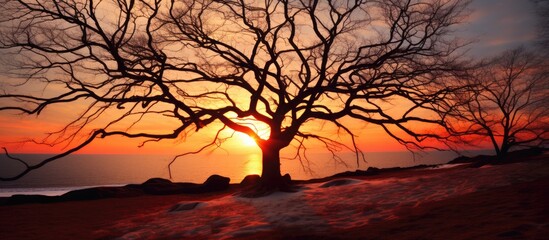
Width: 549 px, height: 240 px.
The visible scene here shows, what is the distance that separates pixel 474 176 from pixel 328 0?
8.72 meters

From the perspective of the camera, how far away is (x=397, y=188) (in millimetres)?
13711

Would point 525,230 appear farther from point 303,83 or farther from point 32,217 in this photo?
point 32,217

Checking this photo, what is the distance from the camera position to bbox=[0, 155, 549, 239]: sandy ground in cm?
800

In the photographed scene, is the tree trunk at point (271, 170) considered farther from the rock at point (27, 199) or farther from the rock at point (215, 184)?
the rock at point (27, 199)

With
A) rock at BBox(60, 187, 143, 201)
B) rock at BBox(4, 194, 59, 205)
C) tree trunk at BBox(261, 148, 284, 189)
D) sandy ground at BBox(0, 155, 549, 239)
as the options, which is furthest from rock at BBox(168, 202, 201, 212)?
rock at BBox(4, 194, 59, 205)

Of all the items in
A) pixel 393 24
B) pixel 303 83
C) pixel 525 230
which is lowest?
pixel 525 230

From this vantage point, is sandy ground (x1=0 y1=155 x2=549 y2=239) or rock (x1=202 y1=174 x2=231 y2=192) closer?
sandy ground (x1=0 y1=155 x2=549 y2=239)

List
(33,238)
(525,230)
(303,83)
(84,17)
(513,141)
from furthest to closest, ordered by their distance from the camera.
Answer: (513,141) < (303,83) < (84,17) < (33,238) < (525,230)

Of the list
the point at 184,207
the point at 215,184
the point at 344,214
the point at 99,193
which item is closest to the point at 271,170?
the point at 184,207

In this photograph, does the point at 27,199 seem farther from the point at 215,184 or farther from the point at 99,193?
the point at 215,184

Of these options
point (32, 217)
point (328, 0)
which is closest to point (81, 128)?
point (32, 217)

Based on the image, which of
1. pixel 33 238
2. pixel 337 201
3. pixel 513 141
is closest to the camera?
pixel 33 238

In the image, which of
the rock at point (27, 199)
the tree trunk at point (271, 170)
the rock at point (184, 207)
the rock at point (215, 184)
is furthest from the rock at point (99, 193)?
the tree trunk at point (271, 170)

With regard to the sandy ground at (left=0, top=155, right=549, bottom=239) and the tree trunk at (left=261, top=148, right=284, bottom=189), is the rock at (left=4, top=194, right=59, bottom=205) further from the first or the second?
the tree trunk at (left=261, top=148, right=284, bottom=189)
